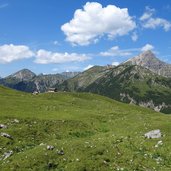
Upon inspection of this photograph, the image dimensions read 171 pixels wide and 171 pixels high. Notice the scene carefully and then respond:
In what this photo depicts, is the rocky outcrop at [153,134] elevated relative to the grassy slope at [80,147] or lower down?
elevated

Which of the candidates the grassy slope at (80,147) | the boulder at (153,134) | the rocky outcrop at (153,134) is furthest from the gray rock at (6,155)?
the boulder at (153,134)

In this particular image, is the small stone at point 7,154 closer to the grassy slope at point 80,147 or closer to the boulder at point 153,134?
the grassy slope at point 80,147

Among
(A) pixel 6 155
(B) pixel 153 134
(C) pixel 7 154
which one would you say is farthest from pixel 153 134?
(A) pixel 6 155

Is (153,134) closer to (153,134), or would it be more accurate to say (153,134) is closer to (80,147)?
(153,134)

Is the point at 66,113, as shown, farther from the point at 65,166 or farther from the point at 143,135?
the point at 65,166

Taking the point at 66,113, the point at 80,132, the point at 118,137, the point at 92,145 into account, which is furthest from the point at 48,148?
the point at 66,113

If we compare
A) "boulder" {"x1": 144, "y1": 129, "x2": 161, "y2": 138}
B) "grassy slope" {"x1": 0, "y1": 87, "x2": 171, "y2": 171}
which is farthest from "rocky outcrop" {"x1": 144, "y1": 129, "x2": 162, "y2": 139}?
"grassy slope" {"x1": 0, "y1": 87, "x2": 171, "y2": 171}

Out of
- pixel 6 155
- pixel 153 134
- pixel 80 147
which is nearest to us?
pixel 6 155

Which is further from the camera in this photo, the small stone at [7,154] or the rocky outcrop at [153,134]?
the rocky outcrop at [153,134]

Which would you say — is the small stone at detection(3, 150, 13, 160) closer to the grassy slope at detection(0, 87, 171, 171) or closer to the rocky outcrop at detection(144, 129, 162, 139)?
the grassy slope at detection(0, 87, 171, 171)

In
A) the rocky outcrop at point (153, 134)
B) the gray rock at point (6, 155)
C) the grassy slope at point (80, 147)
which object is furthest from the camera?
the rocky outcrop at point (153, 134)

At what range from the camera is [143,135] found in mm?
41719

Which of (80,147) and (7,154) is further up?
(80,147)

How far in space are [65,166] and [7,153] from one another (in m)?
6.35
